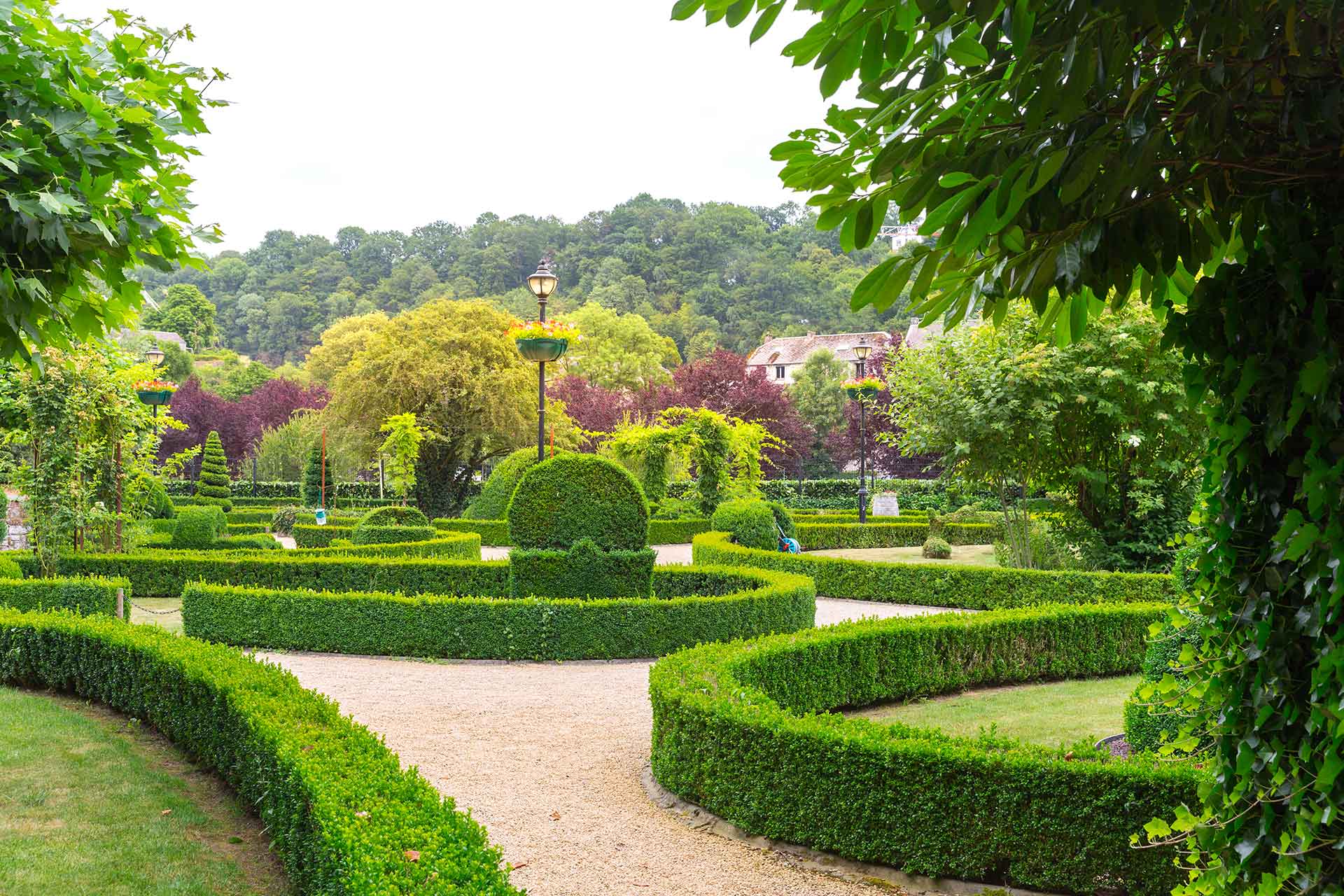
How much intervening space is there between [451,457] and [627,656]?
23.1 meters

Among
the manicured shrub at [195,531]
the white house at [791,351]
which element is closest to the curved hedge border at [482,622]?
the manicured shrub at [195,531]

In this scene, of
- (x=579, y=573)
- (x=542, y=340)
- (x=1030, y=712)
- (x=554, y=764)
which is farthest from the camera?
(x=542, y=340)

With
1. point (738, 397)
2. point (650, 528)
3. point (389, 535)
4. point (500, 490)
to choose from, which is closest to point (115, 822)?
point (389, 535)

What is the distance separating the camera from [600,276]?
3506 inches

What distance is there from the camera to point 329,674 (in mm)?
10938

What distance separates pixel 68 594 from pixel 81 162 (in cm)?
1061

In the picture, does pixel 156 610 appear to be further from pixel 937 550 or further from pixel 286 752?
pixel 937 550

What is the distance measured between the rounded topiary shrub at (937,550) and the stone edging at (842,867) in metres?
17.2

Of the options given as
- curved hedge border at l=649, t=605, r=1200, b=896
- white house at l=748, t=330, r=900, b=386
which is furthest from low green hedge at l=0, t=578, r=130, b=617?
white house at l=748, t=330, r=900, b=386

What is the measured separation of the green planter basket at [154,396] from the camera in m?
22.1

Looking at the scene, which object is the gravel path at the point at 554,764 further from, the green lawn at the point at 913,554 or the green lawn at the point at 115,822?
the green lawn at the point at 913,554

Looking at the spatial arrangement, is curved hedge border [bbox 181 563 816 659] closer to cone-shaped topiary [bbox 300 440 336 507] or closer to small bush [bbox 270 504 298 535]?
small bush [bbox 270 504 298 535]

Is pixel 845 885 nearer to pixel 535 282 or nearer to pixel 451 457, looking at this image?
pixel 535 282

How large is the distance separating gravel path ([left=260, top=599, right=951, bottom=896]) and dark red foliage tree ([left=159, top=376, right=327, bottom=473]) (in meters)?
43.0
